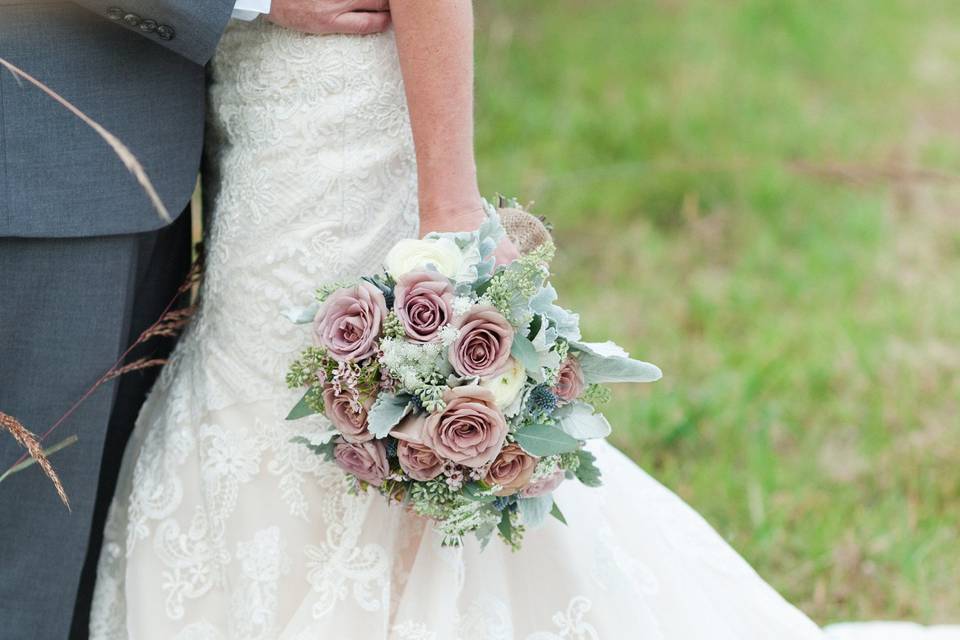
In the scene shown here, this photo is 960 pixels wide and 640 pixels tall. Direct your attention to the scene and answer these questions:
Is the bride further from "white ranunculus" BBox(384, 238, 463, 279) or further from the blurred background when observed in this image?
the blurred background

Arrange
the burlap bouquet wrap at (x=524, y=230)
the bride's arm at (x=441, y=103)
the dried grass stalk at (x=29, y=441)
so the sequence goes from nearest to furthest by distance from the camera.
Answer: the dried grass stalk at (x=29, y=441) → the bride's arm at (x=441, y=103) → the burlap bouquet wrap at (x=524, y=230)

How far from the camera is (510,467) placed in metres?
1.47

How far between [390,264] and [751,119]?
4.31m

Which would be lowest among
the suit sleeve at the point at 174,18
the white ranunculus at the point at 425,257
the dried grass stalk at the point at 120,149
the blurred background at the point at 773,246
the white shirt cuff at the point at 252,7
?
the blurred background at the point at 773,246

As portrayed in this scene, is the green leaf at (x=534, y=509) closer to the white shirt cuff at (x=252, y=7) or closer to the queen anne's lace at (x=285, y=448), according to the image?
the queen anne's lace at (x=285, y=448)

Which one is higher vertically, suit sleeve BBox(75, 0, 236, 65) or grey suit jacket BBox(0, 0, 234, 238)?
suit sleeve BBox(75, 0, 236, 65)

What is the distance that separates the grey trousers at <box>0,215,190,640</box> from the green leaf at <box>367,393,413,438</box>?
461 millimetres

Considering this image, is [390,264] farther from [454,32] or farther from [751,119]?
[751,119]

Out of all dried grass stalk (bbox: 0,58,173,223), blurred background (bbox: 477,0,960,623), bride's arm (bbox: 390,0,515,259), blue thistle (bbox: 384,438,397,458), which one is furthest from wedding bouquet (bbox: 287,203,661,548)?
blurred background (bbox: 477,0,960,623)

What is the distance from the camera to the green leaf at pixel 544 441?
1.45m

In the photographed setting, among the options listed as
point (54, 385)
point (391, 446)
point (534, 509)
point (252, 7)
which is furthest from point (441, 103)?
point (54, 385)

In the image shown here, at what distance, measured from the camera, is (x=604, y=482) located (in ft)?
6.47

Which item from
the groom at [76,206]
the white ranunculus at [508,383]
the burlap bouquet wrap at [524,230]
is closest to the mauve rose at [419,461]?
the white ranunculus at [508,383]

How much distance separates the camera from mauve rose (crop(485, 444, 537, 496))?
146cm
